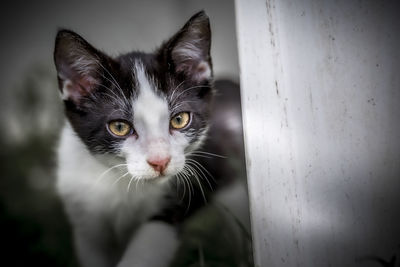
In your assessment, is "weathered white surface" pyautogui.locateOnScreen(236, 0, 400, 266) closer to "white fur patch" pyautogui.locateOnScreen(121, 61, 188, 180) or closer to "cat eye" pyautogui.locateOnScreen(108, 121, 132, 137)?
"white fur patch" pyautogui.locateOnScreen(121, 61, 188, 180)

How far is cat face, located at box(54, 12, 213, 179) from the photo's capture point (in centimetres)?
91

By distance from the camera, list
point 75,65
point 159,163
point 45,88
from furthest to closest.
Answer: point 45,88, point 75,65, point 159,163

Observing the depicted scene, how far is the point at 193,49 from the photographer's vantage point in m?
1.06

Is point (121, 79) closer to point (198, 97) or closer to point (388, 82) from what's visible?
point (198, 97)

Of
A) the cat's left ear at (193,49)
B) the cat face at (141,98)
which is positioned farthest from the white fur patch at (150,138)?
the cat's left ear at (193,49)

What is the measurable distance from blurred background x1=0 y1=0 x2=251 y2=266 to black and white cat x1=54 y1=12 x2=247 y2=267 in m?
0.13

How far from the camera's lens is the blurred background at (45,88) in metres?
1.15

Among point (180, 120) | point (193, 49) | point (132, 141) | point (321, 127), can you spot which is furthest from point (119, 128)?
point (321, 127)

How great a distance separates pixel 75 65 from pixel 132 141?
29 centimetres

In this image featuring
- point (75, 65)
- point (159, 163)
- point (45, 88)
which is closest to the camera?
point (159, 163)

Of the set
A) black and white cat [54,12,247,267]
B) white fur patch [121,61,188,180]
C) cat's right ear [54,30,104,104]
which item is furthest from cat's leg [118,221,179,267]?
cat's right ear [54,30,104,104]

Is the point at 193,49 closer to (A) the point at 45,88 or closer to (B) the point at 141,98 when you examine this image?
(B) the point at 141,98

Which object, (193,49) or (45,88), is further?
(45,88)

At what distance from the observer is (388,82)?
101 cm
